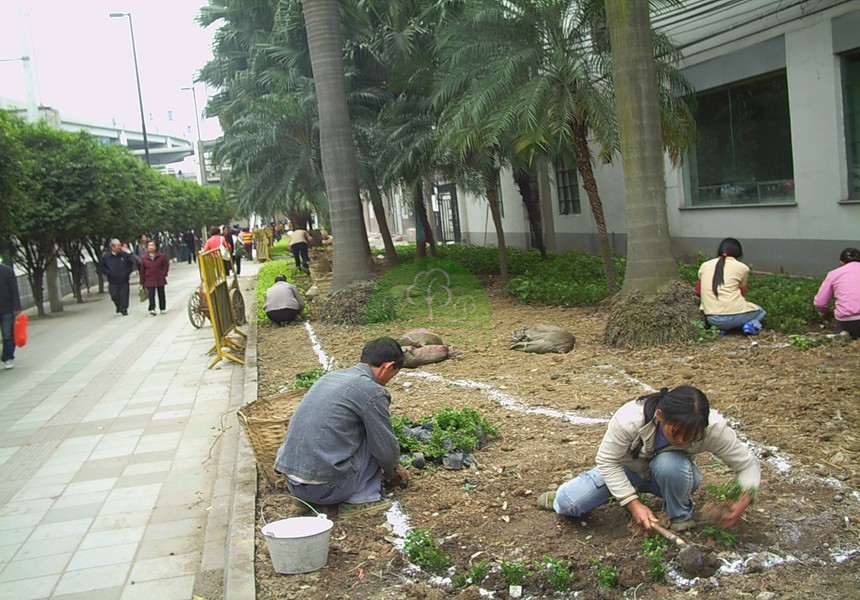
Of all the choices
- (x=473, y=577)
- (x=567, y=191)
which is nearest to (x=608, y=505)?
(x=473, y=577)

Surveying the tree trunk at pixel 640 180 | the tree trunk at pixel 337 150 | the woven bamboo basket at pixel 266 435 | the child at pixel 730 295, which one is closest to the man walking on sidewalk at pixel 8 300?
the tree trunk at pixel 337 150

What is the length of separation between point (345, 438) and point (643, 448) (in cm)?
173

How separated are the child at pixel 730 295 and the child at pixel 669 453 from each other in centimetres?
534

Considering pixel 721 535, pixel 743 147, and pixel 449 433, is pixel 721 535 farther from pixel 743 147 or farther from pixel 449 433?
pixel 743 147

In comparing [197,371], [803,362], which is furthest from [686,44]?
[197,371]

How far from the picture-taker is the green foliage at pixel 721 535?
163 inches

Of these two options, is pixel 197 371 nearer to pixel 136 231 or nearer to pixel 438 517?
pixel 438 517

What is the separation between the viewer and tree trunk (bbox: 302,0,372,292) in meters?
14.2

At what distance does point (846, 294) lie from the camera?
845 cm

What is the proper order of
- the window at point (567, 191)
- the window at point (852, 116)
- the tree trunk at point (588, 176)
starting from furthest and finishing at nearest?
the window at point (567, 191), the tree trunk at point (588, 176), the window at point (852, 116)

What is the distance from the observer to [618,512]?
4.74m

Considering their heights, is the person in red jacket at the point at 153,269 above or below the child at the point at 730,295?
above

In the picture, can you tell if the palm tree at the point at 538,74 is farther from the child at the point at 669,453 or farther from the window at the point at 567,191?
the window at the point at 567,191

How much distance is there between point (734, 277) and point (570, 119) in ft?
12.9
